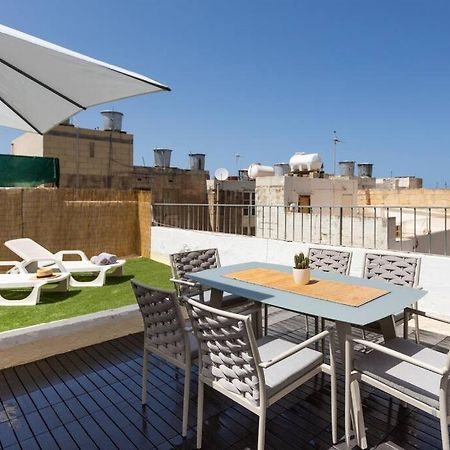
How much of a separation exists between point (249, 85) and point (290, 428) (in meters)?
16.0

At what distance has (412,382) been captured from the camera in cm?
190

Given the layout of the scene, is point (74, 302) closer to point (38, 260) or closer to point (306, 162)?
point (38, 260)

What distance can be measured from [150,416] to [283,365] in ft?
3.43

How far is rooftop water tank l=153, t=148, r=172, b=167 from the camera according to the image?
1739 cm

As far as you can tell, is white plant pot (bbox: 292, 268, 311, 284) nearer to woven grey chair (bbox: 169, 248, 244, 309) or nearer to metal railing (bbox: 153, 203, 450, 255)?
woven grey chair (bbox: 169, 248, 244, 309)

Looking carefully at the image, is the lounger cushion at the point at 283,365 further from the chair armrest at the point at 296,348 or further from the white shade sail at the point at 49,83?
the white shade sail at the point at 49,83

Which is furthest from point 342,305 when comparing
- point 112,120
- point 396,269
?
point 112,120

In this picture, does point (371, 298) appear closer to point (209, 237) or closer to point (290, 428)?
point (290, 428)

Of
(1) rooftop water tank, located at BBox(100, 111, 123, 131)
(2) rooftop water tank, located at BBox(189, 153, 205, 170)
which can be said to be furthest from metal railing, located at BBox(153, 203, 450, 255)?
(2) rooftop water tank, located at BBox(189, 153, 205, 170)

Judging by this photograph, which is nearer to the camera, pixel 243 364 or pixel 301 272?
pixel 243 364

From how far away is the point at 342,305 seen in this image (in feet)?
7.48

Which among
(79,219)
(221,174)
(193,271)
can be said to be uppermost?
(221,174)

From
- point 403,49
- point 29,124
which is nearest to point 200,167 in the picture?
point 403,49

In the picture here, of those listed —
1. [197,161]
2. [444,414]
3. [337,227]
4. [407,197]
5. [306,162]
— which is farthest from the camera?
[197,161]
